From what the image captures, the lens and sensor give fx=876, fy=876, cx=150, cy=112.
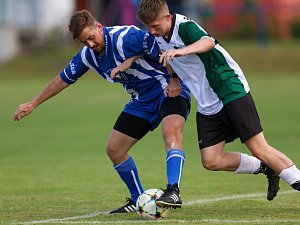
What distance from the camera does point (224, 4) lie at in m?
41.5

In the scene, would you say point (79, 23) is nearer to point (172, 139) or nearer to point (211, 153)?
point (172, 139)

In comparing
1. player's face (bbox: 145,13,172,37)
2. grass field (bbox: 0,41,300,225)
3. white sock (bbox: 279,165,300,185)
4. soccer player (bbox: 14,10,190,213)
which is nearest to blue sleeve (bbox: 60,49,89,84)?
soccer player (bbox: 14,10,190,213)

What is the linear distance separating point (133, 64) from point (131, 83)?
217 millimetres

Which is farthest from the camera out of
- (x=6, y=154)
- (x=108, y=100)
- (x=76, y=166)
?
(x=108, y=100)

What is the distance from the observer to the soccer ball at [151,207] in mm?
8078

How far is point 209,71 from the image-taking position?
816 cm

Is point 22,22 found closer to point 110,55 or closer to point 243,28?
point 243,28

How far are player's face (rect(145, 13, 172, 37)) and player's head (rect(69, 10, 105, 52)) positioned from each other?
0.71 meters

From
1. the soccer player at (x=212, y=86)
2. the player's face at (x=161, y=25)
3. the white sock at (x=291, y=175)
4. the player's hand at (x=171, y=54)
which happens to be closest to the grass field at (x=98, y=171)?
the white sock at (x=291, y=175)

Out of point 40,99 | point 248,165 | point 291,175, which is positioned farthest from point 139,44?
point 291,175

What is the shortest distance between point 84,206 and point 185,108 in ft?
5.41

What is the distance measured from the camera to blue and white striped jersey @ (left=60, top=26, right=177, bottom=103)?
8766 millimetres

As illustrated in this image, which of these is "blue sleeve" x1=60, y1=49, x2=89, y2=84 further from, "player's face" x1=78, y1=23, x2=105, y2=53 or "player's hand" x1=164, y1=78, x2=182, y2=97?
"player's hand" x1=164, y1=78, x2=182, y2=97

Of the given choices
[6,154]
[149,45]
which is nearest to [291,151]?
[6,154]
